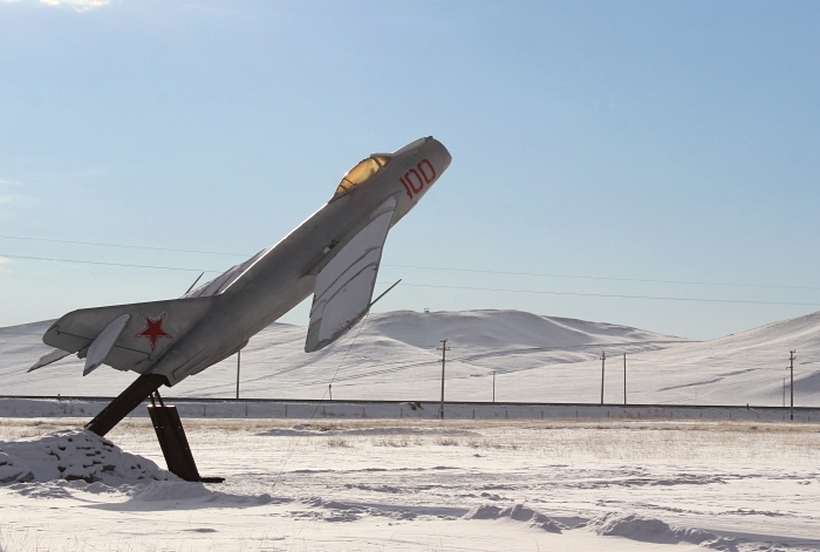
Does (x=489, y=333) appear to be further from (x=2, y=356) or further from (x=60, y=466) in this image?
(x=60, y=466)

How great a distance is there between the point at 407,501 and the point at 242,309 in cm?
556

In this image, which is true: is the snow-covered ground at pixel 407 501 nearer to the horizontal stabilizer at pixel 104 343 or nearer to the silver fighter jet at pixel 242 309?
the silver fighter jet at pixel 242 309

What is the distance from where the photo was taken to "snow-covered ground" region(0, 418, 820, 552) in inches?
451

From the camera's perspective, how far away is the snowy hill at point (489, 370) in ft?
416

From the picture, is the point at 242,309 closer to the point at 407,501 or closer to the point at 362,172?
the point at 362,172

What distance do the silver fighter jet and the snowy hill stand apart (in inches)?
3440

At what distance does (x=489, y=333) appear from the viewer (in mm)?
197625

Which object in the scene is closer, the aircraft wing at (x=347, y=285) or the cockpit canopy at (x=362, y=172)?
the aircraft wing at (x=347, y=285)

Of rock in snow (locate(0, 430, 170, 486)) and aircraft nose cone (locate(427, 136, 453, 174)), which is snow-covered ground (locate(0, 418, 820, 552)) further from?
aircraft nose cone (locate(427, 136, 453, 174))

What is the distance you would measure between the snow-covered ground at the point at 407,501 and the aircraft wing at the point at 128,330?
71.8 inches

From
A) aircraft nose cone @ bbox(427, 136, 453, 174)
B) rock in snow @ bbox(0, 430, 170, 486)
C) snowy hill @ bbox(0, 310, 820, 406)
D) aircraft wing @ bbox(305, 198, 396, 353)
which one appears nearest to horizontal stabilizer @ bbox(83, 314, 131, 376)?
rock in snow @ bbox(0, 430, 170, 486)

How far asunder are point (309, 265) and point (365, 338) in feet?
546

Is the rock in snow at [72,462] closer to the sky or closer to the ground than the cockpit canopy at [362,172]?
closer to the ground

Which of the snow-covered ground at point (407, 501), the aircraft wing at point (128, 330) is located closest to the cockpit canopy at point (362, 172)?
the aircraft wing at point (128, 330)
